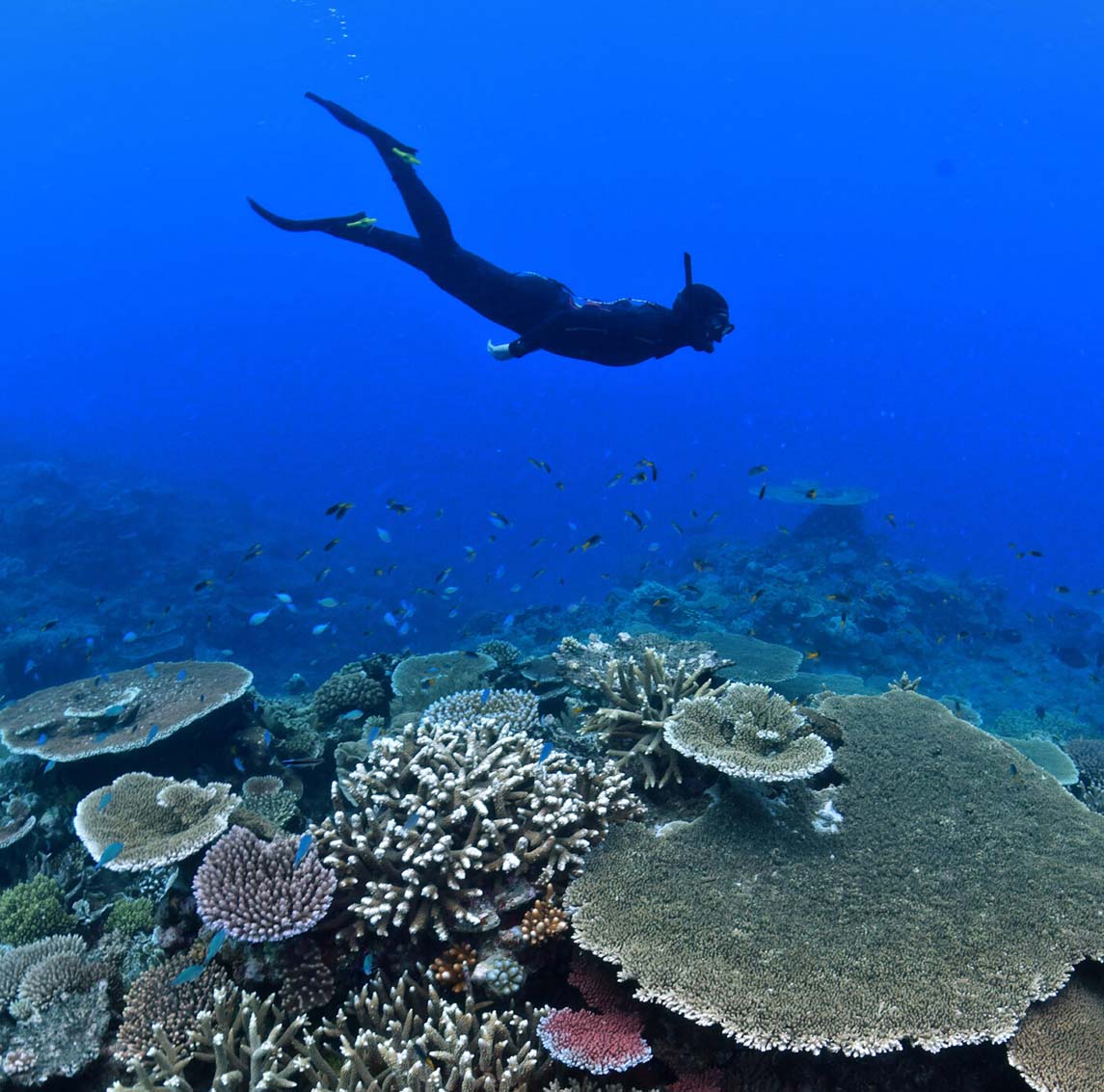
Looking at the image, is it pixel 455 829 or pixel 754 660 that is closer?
pixel 455 829

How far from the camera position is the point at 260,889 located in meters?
4.00

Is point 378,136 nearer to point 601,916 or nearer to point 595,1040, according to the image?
point 601,916

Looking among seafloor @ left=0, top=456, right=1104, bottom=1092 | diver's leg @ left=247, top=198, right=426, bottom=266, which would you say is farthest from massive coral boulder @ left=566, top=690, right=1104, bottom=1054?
diver's leg @ left=247, top=198, right=426, bottom=266

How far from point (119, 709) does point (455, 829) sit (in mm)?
5898

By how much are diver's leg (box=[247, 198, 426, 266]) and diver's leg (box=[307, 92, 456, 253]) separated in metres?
0.24

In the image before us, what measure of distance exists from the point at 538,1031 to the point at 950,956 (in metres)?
2.32

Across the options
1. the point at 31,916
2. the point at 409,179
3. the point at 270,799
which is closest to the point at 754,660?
the point at 270,799

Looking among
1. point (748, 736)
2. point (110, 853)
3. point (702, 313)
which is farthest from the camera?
point (702, 313)

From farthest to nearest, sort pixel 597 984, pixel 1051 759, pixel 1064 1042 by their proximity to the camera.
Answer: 1. pixel 1051 759
2. pixel 597 984
3. pixel 1064 1042

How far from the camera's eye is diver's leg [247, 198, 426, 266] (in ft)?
27.9

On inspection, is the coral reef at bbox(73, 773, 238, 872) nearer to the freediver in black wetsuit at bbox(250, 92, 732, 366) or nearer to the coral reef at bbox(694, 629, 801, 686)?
the freediver in black wetsuit at bbox(250, 92, 732, 366)

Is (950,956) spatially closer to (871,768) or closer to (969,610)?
(871,768)

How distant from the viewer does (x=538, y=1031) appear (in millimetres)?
3439

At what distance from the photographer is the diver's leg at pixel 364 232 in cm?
852
